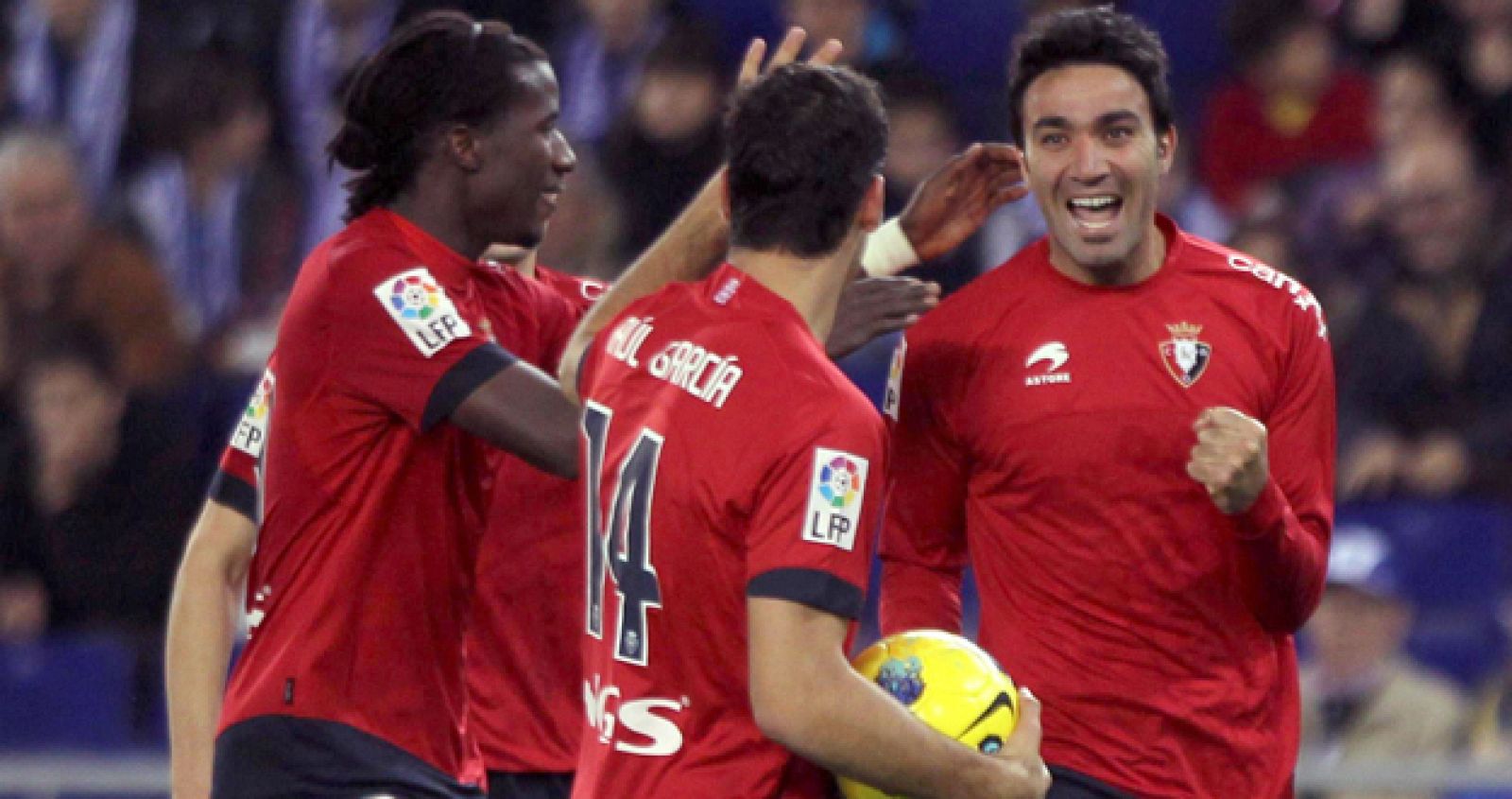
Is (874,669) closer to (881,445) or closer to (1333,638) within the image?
(881,445)

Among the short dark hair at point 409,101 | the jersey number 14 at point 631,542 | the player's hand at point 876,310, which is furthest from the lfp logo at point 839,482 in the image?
the short dark hair at point 409,101

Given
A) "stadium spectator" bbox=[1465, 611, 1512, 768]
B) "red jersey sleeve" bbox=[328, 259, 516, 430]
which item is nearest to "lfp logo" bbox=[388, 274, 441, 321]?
"red jersey sleeve" bbox=[328, 259, 516, 430]

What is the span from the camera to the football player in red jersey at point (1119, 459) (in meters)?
4.20

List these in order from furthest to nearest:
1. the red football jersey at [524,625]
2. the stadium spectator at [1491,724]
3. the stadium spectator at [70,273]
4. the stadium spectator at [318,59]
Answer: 1. the stadium spectator at [318,59]
2. the stadium spectator at [70,273]
3. the stadium spectator at [1491,724]
4. the red football jersey at [524,625]

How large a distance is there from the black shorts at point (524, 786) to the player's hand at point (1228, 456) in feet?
5.27

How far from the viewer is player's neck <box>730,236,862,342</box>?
356cm

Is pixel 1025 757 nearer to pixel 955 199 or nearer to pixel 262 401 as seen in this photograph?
pixel 955 199

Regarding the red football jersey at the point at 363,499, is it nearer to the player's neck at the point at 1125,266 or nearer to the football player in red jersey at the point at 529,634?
the football player in red jersey at the point at 529,634

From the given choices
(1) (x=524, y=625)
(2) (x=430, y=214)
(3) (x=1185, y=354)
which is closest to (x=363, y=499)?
(2) (x=430, y=214)

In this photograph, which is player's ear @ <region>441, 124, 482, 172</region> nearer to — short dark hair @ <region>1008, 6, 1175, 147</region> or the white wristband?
the white wristband

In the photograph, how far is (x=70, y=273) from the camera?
8.93 metres

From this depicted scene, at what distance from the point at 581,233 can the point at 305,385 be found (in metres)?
4.27

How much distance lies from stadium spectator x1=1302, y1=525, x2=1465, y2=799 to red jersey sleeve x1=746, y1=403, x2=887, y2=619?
347cm

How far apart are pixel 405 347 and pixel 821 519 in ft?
3.23
